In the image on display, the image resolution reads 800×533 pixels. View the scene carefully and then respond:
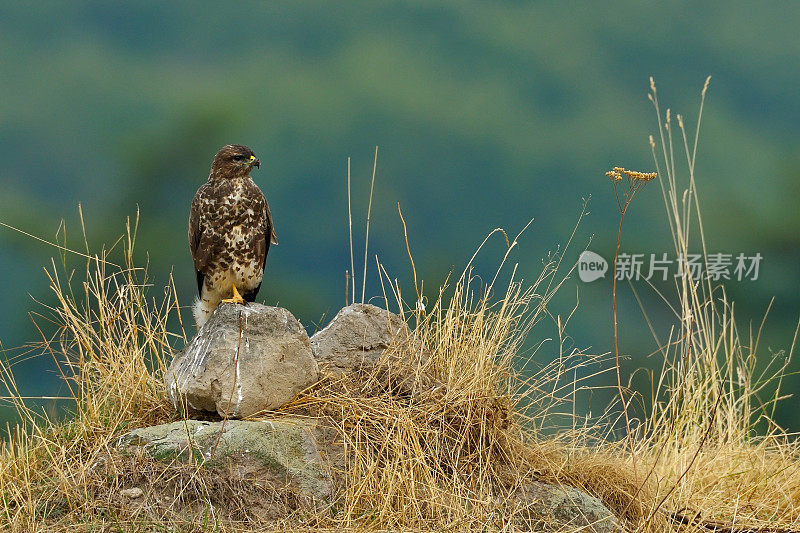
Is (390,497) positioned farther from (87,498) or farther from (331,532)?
(87,498)

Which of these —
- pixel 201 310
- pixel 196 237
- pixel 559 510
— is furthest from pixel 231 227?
pixel 559 510

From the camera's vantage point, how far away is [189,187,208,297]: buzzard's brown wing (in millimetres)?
4219

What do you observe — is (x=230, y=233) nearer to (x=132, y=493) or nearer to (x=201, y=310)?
(x=201, y=310)

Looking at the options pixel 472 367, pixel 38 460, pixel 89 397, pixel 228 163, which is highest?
pixel 228 163

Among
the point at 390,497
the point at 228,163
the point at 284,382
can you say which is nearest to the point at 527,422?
the point at 390,497

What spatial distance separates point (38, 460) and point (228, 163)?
4.90 ft

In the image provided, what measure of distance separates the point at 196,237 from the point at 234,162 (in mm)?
413

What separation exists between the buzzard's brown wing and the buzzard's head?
0.15 meters

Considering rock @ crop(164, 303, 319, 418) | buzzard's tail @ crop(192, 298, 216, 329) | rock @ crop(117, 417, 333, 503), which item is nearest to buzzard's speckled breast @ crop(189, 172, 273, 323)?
buzzard's tail @ crop(192, 298, 216, 329)

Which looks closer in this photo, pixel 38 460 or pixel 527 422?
pixel 38 460

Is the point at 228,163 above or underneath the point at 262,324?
above

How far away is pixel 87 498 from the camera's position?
134 inches

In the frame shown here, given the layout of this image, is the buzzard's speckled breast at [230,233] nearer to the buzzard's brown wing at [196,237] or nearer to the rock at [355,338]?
the buzzard's brown wing at [196,237]

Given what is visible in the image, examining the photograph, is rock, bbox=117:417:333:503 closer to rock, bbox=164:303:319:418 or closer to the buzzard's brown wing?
rock, bbox=164:303:319:418
